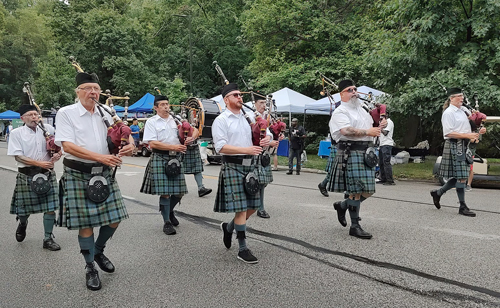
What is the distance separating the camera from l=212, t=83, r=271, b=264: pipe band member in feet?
13.1

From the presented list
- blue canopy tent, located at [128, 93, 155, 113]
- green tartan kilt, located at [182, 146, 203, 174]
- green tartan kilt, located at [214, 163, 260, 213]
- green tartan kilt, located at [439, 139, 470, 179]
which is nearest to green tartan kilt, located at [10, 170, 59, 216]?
green tartan kilt, located at [214, 163, 260, 213]

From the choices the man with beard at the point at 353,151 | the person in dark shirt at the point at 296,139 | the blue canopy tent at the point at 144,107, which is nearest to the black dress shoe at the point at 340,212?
the man with beard at the point at 353,151

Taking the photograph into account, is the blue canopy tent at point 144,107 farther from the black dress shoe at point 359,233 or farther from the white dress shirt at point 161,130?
the black dress shoe at point 359,233

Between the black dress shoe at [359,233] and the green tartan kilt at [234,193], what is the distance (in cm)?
133

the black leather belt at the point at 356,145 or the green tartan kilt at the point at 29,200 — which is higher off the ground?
the black leather belt at the point at 356,145

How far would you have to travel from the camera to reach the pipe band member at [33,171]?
4.56 m

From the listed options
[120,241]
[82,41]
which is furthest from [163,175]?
[82,41]

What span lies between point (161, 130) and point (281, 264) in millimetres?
2366

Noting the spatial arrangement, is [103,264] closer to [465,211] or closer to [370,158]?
[370,158]

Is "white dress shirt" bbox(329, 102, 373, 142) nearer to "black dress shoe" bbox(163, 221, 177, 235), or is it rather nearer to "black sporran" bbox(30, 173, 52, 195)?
"black dress shoe" bbox(163, 221, 177, 235)

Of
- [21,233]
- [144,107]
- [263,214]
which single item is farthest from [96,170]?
[144,107]

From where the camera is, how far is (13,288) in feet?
11.4

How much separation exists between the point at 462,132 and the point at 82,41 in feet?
103

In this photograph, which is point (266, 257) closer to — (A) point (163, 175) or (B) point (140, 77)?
(A) point (163, 175)
